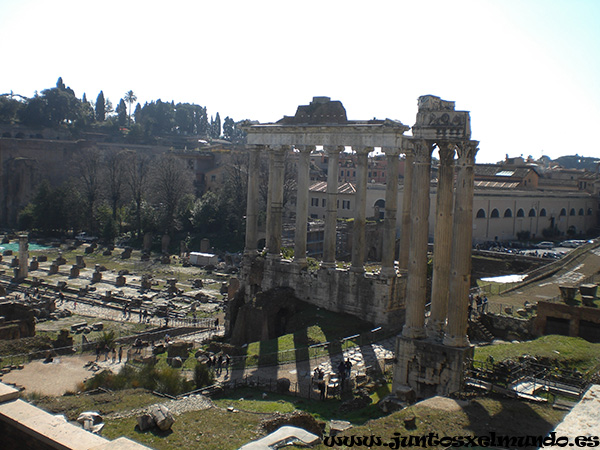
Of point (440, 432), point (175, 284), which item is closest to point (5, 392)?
point (440, 432)

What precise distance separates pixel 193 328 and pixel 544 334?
48.4 ft

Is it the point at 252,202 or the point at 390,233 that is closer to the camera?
the point at 390,233

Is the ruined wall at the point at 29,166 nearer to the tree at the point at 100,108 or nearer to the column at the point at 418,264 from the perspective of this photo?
the tree at the point at 100,108

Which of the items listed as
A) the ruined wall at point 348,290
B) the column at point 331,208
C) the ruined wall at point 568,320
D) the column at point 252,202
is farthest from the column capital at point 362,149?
the ruined wall at point 568,320

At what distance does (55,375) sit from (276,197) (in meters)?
10.6

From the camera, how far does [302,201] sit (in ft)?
80.3

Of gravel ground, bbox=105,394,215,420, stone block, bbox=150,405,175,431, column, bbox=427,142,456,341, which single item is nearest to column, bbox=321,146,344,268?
column, bbox=427,142,456,341

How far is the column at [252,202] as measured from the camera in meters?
25.6

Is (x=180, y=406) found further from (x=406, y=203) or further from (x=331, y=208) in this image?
(x=406, y=203)

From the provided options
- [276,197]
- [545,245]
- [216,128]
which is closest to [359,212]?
[276,197]

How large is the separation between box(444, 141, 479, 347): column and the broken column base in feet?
1.17

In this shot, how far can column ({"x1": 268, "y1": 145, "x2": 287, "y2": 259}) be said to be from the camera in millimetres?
24953

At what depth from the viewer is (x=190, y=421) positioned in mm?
13094

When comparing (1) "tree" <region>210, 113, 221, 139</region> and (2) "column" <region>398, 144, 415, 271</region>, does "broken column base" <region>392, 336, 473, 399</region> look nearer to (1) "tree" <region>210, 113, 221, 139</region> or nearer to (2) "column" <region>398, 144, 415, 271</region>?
(2) "column" <region>398, 144, 415, 271</region>
